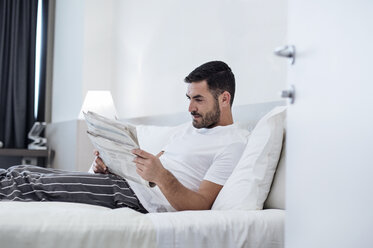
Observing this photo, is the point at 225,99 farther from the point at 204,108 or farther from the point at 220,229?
the point at 220,229

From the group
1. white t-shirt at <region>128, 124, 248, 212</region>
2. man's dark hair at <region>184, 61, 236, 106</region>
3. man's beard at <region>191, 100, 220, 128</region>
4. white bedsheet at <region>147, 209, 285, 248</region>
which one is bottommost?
white bedsheet at <region>147, 209, 285, 248</region>

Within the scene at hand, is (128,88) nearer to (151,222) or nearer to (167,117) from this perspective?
(167,117)

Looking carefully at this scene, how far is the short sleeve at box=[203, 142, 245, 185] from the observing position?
1620 millimetres

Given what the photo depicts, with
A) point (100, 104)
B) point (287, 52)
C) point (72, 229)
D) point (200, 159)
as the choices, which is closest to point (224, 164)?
point (200, 159)

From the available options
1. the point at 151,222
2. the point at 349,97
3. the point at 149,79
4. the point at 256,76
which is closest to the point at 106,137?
the point at 151,222

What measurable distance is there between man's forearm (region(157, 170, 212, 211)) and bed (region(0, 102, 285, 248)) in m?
0.17

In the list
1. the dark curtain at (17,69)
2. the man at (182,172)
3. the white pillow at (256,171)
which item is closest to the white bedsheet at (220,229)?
the white pillow at (256,171)

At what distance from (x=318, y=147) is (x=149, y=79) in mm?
2488

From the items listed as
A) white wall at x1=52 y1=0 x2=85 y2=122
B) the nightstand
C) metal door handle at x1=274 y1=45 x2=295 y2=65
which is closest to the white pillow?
metal door handle at x1=274 y1=45 x2=295 y2=65

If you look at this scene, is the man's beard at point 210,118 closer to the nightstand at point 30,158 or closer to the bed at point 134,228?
the bed at point 134,228

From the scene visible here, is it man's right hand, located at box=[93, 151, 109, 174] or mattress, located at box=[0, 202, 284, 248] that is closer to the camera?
mattress, located at box=[0, 202, 284, 248]

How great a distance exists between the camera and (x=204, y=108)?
1906 millimetres

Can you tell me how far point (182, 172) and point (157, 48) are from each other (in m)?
1.58

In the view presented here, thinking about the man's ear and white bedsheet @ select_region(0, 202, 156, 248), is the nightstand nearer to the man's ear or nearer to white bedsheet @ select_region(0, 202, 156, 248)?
the man's ear
